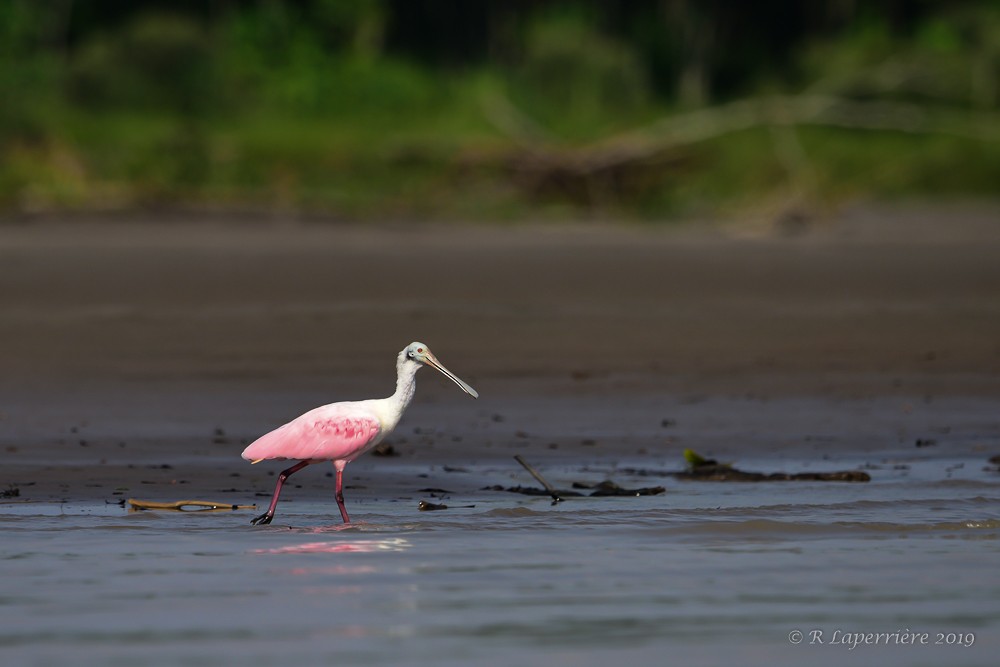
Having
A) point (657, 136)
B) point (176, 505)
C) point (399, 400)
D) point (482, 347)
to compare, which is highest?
point (657, 136)

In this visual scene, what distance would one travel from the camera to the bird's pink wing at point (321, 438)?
7598 millimetres

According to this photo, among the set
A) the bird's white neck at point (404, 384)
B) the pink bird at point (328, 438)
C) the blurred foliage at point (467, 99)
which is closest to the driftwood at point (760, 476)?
the bird's white neck at point (404, 384)

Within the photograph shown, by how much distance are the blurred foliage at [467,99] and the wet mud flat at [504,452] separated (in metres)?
3.72

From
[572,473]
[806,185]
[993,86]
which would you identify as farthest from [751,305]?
[993,86]

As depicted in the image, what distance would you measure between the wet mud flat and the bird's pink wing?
0.27m

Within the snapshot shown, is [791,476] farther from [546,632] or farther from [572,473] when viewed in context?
[546,632]

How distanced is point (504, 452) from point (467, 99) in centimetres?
2104

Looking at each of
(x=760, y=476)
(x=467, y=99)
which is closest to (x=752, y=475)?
(x=760, y=476)

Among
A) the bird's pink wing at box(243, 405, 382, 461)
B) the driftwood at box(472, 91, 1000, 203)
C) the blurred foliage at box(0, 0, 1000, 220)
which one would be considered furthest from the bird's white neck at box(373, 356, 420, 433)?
the driftwood at box(472, 91, 1000, 203)

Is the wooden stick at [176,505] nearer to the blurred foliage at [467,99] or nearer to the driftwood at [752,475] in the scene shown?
the driftwood at [752,475]

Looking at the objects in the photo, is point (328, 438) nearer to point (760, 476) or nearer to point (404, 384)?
point (404, 384)

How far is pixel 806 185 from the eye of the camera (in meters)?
23.2

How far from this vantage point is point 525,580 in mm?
6270

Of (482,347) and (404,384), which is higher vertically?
(482,347)
